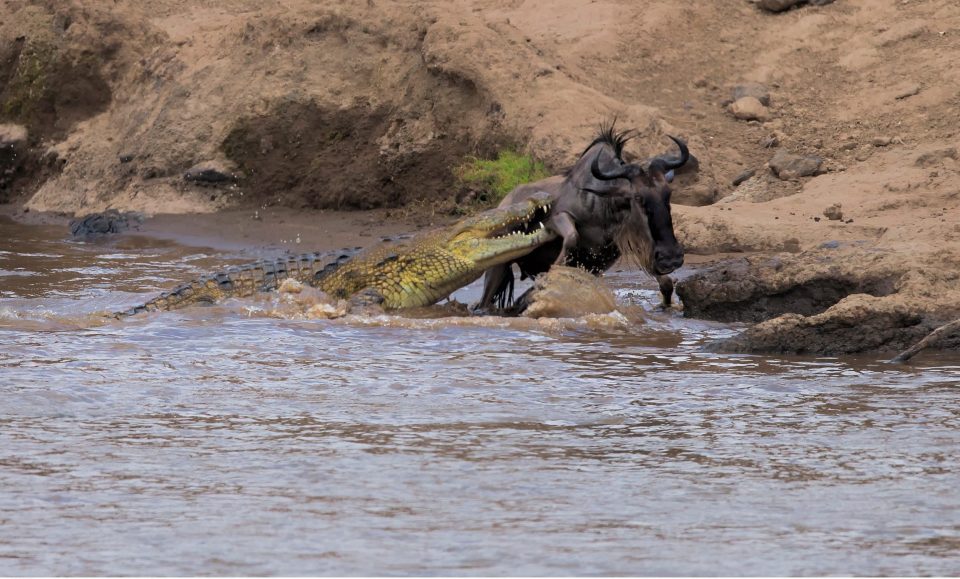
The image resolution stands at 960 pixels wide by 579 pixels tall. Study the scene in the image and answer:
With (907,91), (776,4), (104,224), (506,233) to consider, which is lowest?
(104,224)

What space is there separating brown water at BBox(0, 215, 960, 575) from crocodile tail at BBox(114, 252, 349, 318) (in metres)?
0.66

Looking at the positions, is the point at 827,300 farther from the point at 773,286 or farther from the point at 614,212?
the point at 614,212

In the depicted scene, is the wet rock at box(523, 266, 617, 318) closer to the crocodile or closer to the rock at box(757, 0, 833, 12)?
the crocodile

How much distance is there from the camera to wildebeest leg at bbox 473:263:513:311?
30.0 feet

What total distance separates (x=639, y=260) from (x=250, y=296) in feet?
8.08

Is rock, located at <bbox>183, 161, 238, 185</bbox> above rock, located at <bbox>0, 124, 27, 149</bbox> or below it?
below

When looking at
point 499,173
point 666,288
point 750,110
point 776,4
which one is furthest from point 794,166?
point 666,288

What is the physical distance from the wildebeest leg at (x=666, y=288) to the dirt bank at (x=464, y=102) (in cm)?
170

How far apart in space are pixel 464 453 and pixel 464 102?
796 cm

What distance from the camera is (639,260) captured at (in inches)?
344

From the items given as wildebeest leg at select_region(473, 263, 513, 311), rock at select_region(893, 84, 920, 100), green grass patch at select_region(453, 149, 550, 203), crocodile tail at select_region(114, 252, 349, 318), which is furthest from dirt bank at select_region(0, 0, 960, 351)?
crocodile tail at select_region(114, 252, 349, 318)

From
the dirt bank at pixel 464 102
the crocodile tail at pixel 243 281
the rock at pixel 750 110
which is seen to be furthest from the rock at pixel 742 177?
the crocodile tail at pixel 243 281

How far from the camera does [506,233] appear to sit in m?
8.88

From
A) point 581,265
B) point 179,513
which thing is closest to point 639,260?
point 581,265
